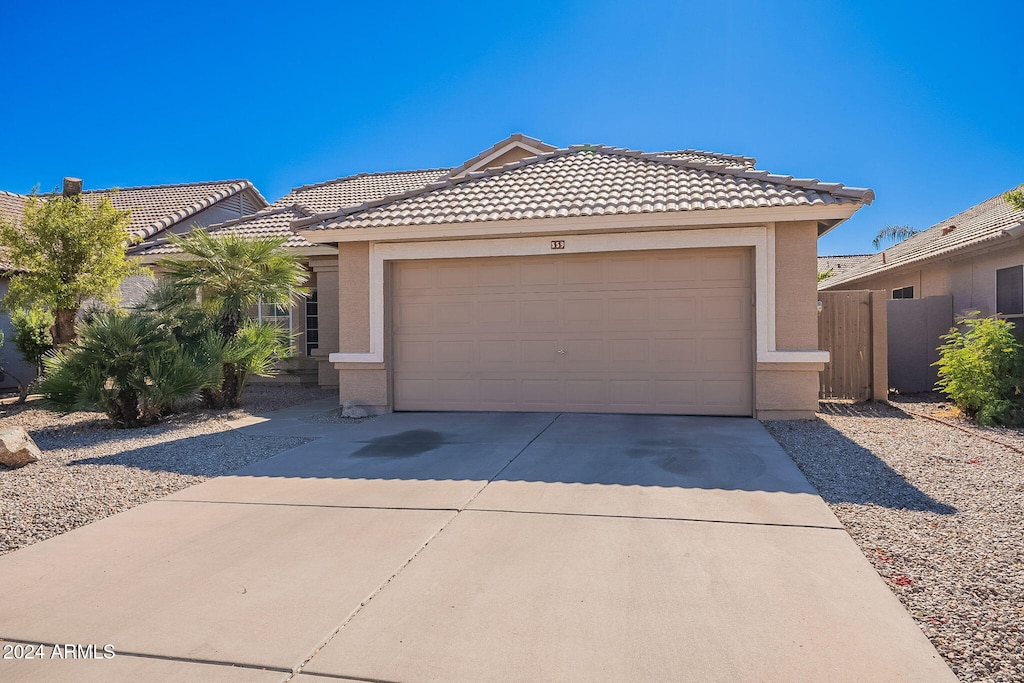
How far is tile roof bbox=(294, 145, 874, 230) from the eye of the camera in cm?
931

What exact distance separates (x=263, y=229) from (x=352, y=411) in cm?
845

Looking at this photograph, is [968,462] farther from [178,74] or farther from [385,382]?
[178,74]

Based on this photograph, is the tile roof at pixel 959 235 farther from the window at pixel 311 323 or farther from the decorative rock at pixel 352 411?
the window at pixel 311 323

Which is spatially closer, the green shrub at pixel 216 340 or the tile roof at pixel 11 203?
the green shrub at pixel 216 340

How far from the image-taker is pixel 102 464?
7051 millimetres

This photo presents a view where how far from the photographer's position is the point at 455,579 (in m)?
3.83

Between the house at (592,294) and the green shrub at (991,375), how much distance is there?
2190 millimetres

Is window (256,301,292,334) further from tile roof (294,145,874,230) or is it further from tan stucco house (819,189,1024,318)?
tan stucco house (819,189,1024,318)

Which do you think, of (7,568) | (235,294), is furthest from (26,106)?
(7,568)

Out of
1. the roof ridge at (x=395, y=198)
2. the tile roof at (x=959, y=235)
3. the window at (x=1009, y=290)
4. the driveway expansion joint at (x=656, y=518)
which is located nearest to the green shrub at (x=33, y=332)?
the roof ridge at (x=395, y=198)

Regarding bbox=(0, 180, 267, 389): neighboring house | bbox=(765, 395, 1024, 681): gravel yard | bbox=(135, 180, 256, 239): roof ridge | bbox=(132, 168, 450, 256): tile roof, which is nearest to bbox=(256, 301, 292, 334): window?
bbox=(132, 168, 450, 256): tile roof

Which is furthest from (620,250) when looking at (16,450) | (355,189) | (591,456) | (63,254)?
(355,189)

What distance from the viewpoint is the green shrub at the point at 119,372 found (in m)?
9.09

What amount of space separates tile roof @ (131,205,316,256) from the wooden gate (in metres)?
10.9
